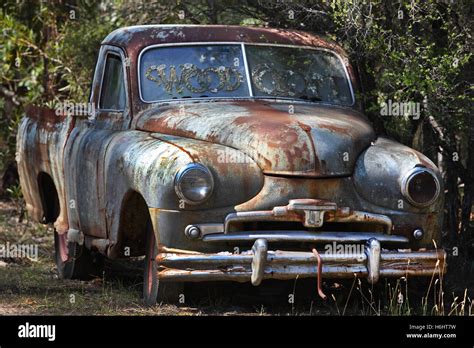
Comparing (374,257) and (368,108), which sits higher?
(368,108)

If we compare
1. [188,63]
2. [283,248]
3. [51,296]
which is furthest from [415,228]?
[51,296]

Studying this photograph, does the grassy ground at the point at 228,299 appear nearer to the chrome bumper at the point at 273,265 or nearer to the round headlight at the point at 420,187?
the chrome bumper at the point at 273,265

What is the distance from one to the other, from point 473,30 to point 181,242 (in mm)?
2798

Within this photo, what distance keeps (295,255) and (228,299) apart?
1.01m

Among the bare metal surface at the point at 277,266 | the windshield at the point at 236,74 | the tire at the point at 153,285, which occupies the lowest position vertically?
the tire at the point at 153,285

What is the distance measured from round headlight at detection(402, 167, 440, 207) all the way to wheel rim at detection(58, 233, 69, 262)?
3.29m

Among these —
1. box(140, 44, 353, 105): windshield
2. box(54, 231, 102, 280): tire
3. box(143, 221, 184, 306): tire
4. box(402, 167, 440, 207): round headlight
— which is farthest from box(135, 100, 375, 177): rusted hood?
box(54, 231, 102, 280): tire

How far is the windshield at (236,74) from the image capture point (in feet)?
25.9

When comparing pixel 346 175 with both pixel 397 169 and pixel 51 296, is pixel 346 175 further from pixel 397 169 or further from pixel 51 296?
pixel 51 296

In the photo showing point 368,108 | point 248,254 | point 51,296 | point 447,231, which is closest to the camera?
point 248,254

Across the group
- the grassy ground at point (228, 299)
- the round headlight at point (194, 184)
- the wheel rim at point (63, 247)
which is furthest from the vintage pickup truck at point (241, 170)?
the wheel rim at point (63, 247)

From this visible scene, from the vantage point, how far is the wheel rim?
30.0 feet

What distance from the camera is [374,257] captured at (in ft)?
21.8

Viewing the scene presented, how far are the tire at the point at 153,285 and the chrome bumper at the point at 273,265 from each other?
27 centimetres
